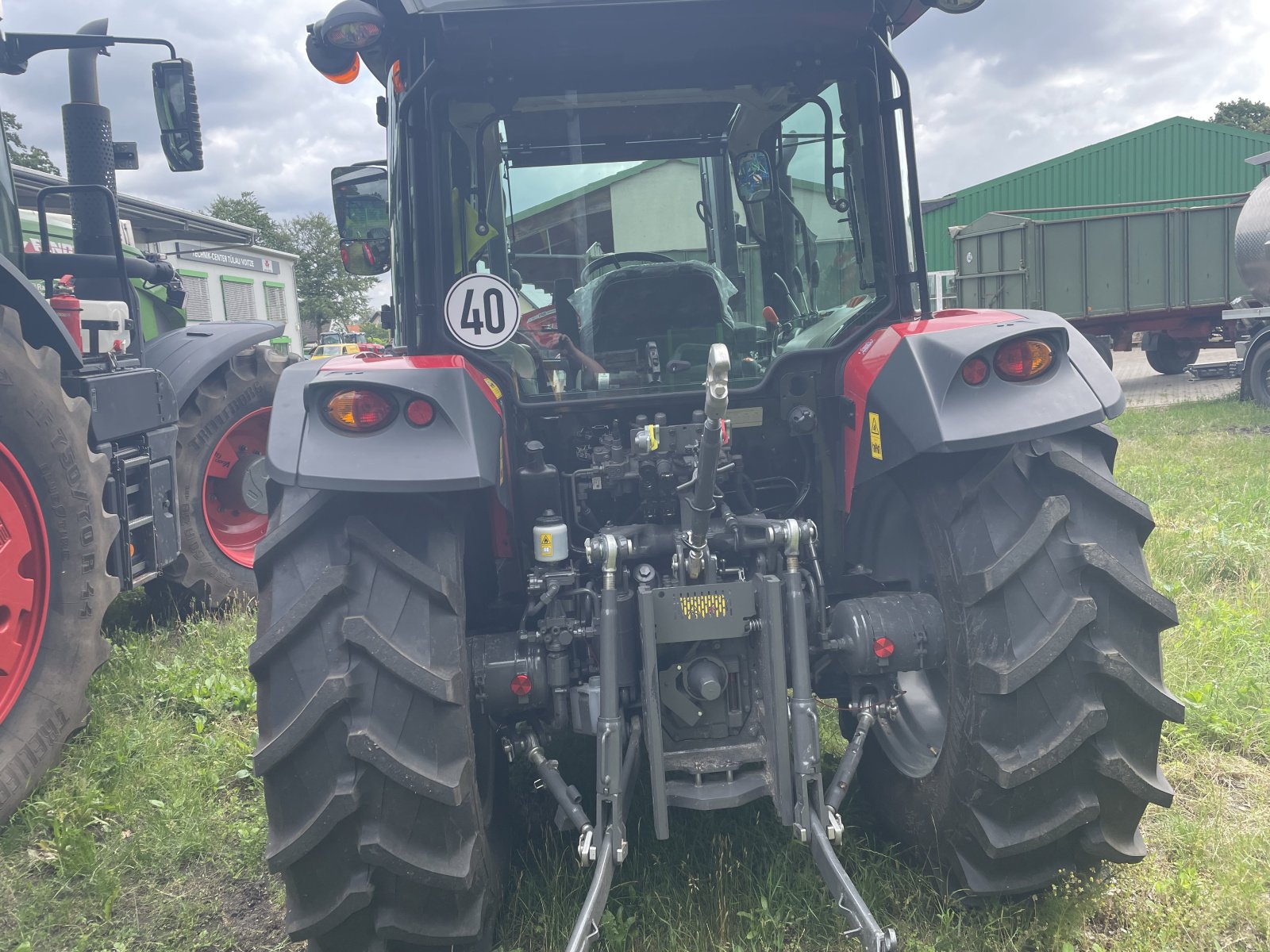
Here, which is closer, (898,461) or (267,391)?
(898,461)

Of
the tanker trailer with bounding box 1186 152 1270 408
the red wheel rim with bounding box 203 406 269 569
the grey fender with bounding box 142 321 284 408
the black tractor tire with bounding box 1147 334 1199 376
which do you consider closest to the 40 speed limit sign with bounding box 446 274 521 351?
the grey fender with bounding box 142 321 284 408

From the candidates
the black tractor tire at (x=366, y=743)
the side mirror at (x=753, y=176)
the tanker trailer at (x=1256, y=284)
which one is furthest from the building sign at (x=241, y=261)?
the black tractor tire at (x=366, y=743)

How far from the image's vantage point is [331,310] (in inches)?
2218

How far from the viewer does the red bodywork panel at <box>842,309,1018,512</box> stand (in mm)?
2438

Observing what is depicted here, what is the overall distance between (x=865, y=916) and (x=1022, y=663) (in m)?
0.63

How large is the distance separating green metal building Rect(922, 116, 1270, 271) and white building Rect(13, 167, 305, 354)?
57.4 feet

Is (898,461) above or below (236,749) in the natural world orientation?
above

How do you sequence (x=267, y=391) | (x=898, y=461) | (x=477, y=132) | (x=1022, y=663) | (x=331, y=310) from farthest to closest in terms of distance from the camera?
(x=331, y=310), (x=267, y=391), (x=477, y=132), (x=898, y=461), (x=1022, y=663)

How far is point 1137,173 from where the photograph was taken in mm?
25500

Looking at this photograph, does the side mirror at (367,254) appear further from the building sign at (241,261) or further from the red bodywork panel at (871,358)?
the building sign at (241,261)

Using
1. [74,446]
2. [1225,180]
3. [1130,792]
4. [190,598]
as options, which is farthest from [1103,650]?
[1225,180]

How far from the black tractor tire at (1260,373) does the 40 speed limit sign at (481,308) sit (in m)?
11.6

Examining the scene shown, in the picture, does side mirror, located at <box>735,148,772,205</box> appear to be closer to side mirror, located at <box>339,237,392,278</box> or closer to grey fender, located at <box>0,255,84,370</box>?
side mirror, located at <box>339,237,392,278</box>

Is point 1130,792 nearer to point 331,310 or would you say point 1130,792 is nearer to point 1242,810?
point 1242,810
